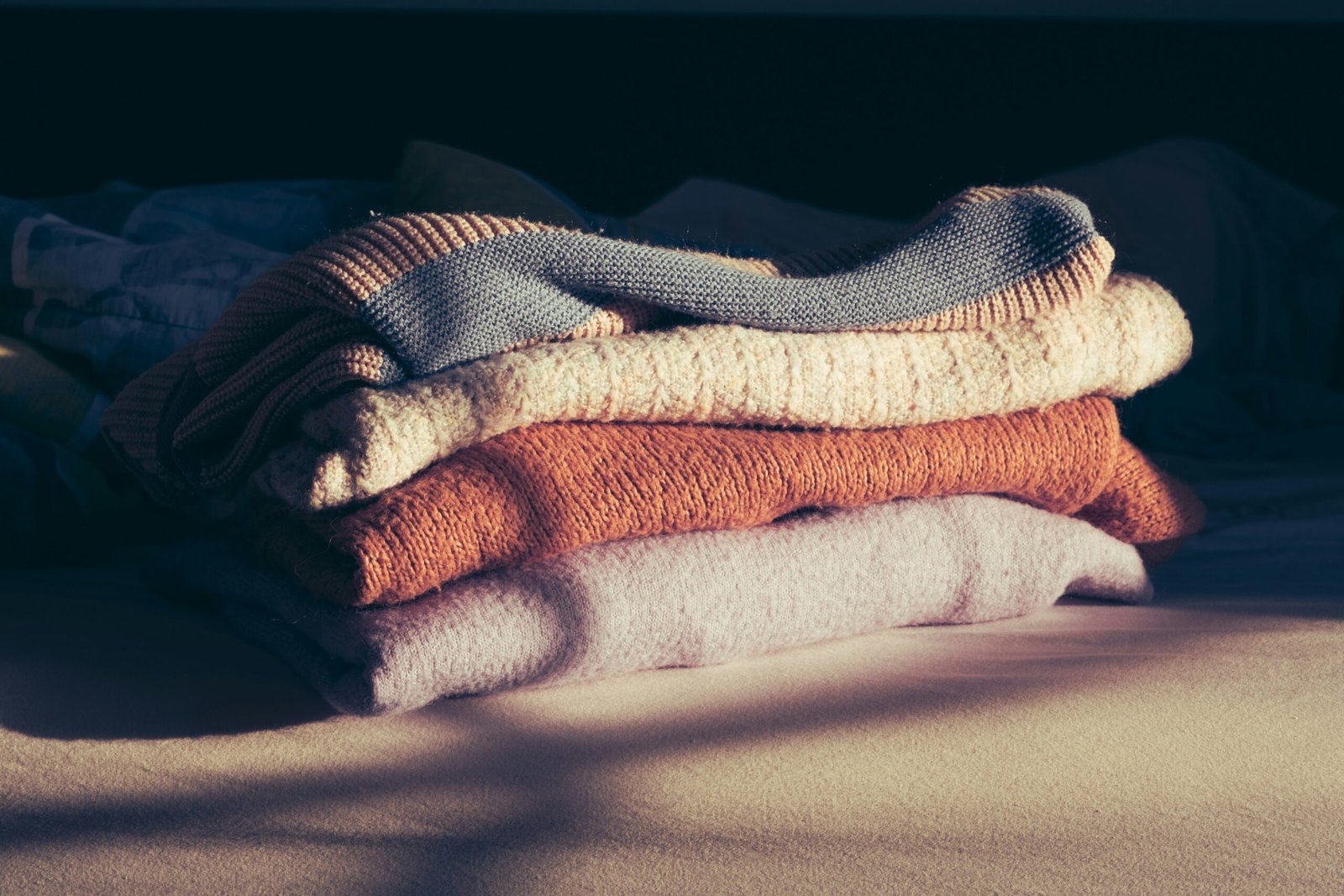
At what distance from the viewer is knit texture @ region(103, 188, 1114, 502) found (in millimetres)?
735

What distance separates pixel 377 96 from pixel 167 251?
84cm

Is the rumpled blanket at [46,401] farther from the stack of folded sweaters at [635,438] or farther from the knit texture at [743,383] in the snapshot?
the knit texture at [743,383]

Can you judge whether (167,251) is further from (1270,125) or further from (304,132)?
(1270,125)

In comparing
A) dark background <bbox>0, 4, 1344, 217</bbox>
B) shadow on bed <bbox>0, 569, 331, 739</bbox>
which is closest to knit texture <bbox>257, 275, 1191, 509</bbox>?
shadow on bed <bbox>0, 569, 331, 739</bbox>

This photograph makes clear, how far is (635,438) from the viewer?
783 mm

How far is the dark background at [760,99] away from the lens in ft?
6.89

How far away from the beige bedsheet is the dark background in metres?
1.44

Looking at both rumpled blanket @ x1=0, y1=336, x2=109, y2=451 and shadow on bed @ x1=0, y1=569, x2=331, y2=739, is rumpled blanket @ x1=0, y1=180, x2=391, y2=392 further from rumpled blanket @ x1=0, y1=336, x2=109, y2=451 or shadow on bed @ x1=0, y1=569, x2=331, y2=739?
shadow on bed @ x1=0, y1=569, x2=331, y2=739

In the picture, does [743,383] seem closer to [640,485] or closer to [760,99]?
[640,485]

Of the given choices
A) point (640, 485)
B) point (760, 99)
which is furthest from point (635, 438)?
point (760, 99)

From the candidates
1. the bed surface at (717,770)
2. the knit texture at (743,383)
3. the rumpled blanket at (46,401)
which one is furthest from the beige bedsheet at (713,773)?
the rumpled blanket at (46,401)

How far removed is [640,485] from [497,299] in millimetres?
142

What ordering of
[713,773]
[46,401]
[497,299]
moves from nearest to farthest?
[713,773]
[497,299]
[46,401]

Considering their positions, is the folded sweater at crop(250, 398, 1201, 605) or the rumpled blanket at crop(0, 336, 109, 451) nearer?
the folded sweater at crop(250, 398, 1201, 605)
